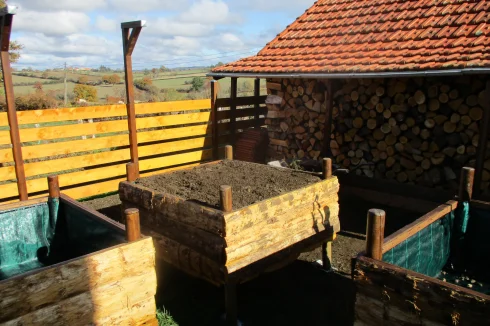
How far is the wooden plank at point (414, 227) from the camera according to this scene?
2596mm

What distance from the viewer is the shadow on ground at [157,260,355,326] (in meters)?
3.72

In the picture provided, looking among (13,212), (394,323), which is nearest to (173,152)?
(13,212)

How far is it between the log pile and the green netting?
4.79 metres

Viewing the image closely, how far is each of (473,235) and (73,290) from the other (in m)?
3.36

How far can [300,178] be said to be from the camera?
4586mm

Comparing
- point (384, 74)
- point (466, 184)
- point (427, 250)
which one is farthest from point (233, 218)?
point (384, 74)

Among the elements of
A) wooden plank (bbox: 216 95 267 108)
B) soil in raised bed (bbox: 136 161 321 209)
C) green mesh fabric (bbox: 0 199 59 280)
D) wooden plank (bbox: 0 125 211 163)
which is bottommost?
green mesh fabric (bbox: 0 199 59 280)

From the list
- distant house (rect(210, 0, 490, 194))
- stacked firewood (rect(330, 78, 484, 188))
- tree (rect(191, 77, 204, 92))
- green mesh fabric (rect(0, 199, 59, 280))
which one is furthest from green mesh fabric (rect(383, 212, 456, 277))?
tree (rect(191, 77, 204, 92))

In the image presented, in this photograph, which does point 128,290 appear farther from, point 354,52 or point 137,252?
point 354,52

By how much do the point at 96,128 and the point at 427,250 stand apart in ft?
19.1

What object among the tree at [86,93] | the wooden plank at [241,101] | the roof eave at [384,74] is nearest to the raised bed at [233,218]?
the roof eave at [384,74]

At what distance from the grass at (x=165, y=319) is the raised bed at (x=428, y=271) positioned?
1.83m

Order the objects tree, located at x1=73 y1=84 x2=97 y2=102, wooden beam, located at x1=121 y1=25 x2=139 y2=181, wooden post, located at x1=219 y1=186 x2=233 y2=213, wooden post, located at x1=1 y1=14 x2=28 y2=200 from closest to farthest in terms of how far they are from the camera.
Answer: wooden post, located at x1=219 y1=186 x2=233 y2=213
wooden post, located at x1=1 y1=14 x2=28 y2=200
wooden beam, located at x1=121 y1=25 x2=139 y2=181
tree, located at x1=73 y1=84 x2=97 y2=102

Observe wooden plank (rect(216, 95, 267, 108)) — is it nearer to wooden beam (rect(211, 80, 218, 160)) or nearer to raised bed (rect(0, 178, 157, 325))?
wooden beam (rect(211, 80, 218, 160))
